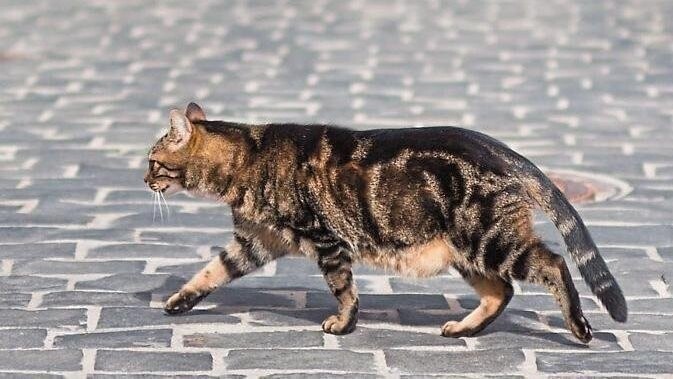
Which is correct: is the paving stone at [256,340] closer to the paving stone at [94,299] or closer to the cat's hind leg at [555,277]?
the paving stone at [94,299]

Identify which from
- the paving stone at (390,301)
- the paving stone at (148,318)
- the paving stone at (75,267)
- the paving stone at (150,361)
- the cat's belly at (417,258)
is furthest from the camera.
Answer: the paving stone at (75,267)

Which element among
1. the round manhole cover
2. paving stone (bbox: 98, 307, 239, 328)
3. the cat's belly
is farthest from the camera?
the round manhole cover

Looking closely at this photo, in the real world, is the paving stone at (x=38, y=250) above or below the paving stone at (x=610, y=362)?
below

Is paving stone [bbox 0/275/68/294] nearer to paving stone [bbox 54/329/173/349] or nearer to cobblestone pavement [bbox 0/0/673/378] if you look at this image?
cobblestone pavement [bbox 0/0/673/378]

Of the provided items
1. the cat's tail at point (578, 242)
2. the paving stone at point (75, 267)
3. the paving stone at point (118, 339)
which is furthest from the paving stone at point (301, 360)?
the paving stone at point (75, 267)

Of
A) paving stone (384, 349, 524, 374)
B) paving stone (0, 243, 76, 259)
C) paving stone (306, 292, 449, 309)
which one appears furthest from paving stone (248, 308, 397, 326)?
paving stone (0, 243, 76, 259)

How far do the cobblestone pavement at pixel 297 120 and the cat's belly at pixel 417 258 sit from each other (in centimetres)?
28

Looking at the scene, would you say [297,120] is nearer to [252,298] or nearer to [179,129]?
[252,298]

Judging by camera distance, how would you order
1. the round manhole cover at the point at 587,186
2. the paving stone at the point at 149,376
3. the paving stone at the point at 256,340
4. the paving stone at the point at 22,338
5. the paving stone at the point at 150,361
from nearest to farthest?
the paving stone at the point at 149,376
the paving stone at the point at 150,361
the paving stone at the point at 22,338
the paving stone at the point at 256,340
the round manhole cover at the point at 587,186

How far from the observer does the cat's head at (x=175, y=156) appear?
278 inches

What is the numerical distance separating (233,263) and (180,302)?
13.9 inches

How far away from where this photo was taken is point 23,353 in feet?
20.8

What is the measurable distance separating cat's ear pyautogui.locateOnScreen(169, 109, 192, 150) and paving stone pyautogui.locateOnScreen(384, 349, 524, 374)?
58.5 inches

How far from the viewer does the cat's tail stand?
21.7 feet
